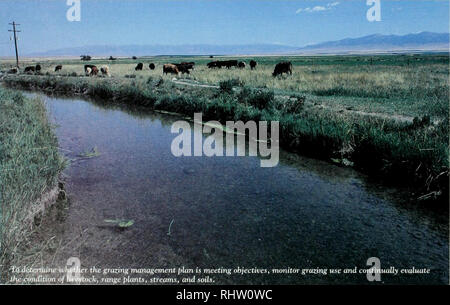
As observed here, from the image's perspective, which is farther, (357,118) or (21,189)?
(357,118)

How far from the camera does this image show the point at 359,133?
8734 millimetres

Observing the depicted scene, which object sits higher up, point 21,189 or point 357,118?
point 357,118

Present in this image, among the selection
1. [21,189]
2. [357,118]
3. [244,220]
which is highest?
[357,118]

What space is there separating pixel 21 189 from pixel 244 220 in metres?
3.34

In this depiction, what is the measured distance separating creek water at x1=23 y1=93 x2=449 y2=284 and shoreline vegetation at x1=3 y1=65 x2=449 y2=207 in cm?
50

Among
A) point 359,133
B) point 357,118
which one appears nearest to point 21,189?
point 359,133

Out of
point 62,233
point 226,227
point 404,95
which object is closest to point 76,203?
point 62,233

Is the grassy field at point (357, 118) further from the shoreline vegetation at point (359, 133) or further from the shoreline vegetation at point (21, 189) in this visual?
the shoreline vegetation at point (21, 189)

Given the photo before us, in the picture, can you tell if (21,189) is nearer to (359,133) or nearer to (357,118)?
(359,133)

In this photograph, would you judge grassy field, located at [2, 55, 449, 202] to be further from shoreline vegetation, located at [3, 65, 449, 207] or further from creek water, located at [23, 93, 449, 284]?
creek water, located at [23, 93, 449, 284]

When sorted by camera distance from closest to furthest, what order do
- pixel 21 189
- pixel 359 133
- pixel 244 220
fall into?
pixel 21 189, pixel 244 220, pixel 359 133

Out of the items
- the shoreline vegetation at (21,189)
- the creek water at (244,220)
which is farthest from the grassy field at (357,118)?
the shoreline vegetation at (21,189)

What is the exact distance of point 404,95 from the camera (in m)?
15.1
